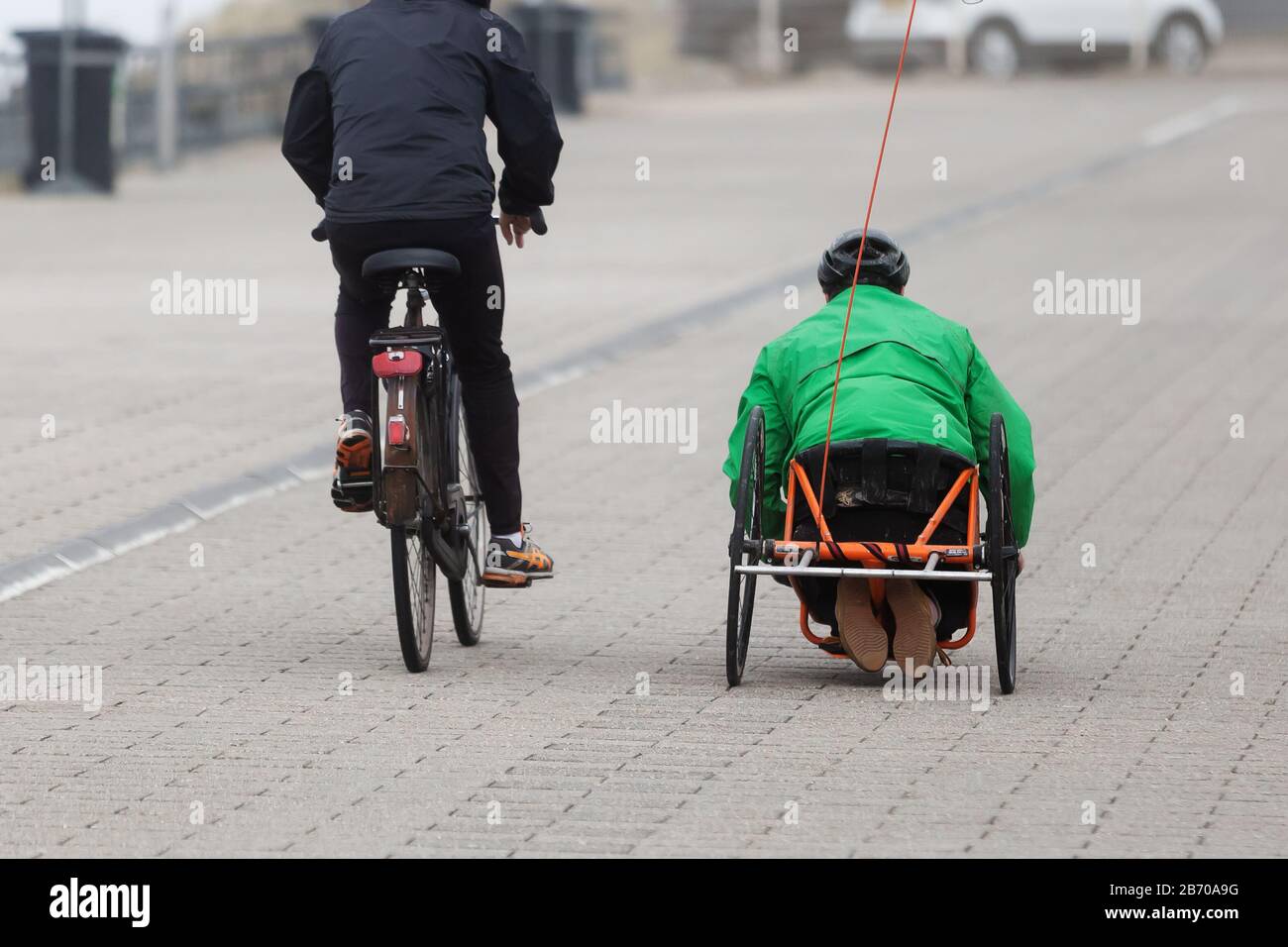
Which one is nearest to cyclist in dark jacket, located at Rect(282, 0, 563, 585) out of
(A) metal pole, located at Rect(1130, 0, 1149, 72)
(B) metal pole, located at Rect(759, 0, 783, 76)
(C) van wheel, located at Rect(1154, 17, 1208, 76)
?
(A) metal pole, located at Rect(1130, 0, 1149, 72)

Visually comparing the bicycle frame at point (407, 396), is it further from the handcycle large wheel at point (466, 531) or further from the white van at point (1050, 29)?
the white van at point (1050, 29)

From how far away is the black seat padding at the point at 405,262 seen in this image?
657 centimetres

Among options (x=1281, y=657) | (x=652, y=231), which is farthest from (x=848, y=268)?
(x=652, y=231)

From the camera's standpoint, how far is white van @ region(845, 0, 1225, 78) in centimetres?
4225

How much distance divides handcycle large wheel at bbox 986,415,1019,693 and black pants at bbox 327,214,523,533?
1.36 m

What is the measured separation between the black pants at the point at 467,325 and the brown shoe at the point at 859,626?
42.5 inches

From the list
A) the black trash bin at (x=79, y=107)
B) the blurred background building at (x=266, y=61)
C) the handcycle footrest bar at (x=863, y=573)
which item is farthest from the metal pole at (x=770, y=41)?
the handcycle footrest bar at (x=863, y=573)

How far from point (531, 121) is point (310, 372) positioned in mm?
6517

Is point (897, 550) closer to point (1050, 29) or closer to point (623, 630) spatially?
point (623, 630)

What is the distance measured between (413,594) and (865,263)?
1537 mm

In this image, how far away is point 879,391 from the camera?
668 cm

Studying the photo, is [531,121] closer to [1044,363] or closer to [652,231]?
[1044,363]

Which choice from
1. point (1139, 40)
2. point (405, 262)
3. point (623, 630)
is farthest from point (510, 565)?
point (1139, 40)
